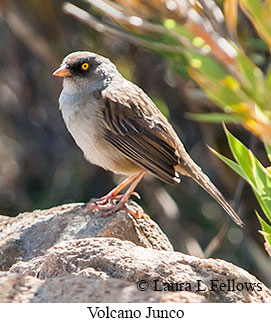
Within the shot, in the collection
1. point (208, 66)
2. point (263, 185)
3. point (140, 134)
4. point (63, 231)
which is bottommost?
point (63, 231)

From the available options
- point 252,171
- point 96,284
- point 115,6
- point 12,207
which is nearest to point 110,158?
point 115,6

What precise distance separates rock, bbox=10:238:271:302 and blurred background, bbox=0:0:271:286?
348 cm

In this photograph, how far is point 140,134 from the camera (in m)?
5.46

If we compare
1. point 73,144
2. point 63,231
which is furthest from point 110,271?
point 73,144

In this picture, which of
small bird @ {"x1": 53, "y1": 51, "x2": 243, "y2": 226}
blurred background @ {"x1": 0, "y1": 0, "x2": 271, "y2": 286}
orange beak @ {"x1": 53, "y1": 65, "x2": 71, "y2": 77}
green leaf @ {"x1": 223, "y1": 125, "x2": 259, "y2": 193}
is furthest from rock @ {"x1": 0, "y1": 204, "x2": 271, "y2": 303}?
blurred background @ {"x1": 0, "y1": 0, "x2": 271, "y2": 286}

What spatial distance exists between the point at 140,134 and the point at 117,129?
182 mm

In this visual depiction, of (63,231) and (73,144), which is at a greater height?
(63,231)

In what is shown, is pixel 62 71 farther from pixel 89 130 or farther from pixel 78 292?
pixel 78 292

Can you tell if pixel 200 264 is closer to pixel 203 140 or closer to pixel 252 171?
pixel 252 171

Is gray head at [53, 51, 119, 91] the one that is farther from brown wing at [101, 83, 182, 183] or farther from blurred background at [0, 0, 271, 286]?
blurred background at [0, 0, 271, 286]

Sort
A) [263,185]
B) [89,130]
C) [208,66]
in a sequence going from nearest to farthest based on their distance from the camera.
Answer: [263,185] → [208,66] → [89,130]

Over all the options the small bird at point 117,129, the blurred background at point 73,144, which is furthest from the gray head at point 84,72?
the blurred background at point 73,144

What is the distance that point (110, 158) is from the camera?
5395 millimetres

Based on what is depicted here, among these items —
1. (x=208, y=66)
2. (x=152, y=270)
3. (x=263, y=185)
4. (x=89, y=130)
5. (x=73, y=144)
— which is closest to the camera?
(x=152, y=270)
